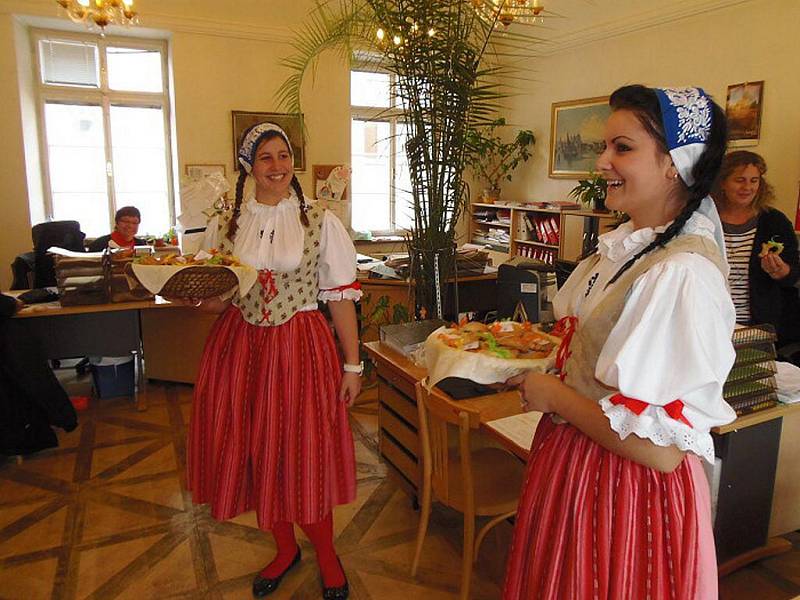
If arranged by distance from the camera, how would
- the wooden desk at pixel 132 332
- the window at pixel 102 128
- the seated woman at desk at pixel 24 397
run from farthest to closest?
the window at pixel 102 128 < the wooden desk at pixel 132 332 < the seated woman at desk at pixel 24 397

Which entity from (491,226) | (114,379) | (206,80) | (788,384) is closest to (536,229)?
(491,226)

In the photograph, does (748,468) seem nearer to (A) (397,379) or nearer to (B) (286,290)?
(A) (397,379)

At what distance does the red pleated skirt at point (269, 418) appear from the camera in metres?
1.89

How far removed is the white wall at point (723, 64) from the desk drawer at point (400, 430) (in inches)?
132

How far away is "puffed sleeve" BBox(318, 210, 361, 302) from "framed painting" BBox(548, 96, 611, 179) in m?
4.22

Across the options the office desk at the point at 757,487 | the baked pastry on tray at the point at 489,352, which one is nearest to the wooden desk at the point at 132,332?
the office desk at the point at 757,487

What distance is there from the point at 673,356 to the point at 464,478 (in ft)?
3.60

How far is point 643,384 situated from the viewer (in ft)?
3.10

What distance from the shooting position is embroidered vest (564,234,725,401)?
1000 millimetres

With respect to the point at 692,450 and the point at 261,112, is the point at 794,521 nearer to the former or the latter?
the point at 692,450

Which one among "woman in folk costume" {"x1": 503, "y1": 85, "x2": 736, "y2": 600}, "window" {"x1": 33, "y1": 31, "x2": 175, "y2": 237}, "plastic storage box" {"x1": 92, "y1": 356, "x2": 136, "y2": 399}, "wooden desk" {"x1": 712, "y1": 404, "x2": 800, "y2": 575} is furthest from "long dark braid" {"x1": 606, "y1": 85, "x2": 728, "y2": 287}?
"window" {"x1": 33, "y1": 31, "x2": 175, "y2": 237}

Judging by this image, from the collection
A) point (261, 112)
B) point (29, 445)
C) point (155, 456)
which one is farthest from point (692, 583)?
point (261, 112)

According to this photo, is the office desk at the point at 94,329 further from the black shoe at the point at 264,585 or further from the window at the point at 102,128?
the window at the point at 102,128

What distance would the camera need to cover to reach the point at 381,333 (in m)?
2.69
